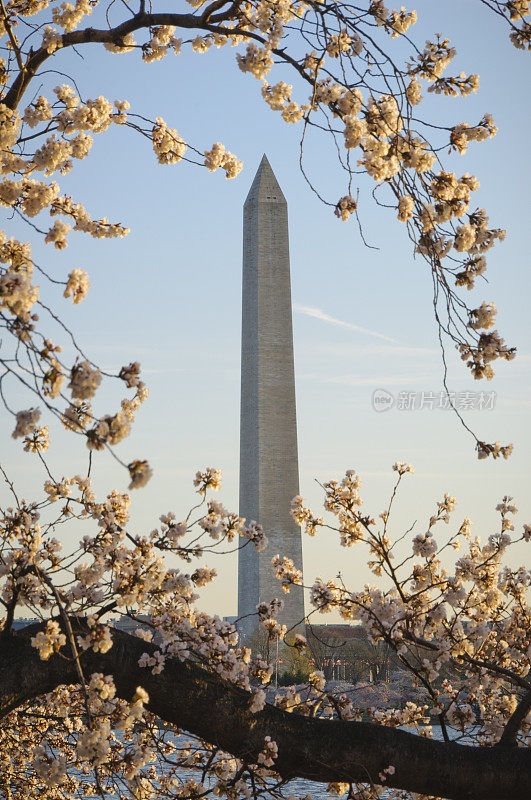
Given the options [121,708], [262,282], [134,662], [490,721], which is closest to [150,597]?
[134,662]

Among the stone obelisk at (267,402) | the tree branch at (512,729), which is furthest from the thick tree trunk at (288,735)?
the stone obelisk at (267,402)

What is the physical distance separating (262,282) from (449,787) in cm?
2319

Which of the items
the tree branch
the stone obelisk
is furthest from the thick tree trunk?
the stone obelisk

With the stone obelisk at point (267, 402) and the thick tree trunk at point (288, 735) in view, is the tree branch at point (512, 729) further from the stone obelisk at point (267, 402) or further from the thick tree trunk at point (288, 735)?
the stone obelisk at point (267, 402)

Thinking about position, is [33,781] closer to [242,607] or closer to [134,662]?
[134,662]

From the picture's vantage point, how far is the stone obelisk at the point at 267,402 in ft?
84.0

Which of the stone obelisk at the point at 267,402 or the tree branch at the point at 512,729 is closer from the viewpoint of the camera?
the tree branch at the point at 512,729

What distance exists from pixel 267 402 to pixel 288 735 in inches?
891

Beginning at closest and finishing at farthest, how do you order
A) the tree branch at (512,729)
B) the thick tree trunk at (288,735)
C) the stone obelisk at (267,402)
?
the thick tree trunk at (288,735) → the tree branch at (512,729) → the stone obelisk at (267,402)

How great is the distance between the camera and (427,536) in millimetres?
4605

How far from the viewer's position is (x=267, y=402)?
26.0 m

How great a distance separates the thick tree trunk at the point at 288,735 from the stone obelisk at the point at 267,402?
71.2ft

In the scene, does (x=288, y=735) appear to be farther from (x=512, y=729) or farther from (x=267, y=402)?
(x=267, y=402)

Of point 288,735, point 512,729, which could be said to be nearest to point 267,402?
point 512,729
